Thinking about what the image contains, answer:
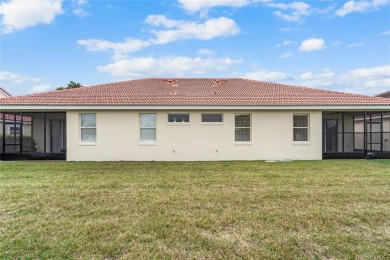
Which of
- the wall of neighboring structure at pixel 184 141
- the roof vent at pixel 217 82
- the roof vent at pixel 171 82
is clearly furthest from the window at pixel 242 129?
the roof vent at pixel 171 82

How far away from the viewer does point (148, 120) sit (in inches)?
625

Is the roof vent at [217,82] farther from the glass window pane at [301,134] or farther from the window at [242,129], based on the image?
the glass window pane at [301,134]

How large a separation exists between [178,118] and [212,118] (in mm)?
1872

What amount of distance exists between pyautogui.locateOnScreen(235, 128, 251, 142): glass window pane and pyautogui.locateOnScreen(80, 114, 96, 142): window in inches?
309

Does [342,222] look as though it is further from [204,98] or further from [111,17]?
[111,17]

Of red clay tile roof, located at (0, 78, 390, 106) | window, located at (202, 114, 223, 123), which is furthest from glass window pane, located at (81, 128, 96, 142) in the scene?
window, located at (202, 114, 223, 123)

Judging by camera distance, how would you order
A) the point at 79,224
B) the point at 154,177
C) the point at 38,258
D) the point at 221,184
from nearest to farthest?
the point at 38,258 < the point at 79,224 < the point at 221,184 < the point at 154,177

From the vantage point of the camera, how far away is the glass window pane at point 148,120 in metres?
15.8

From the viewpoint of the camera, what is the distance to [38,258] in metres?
3.83

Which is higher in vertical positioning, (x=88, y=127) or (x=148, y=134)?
(x=88, y=127)

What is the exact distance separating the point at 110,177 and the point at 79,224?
4.78 metres

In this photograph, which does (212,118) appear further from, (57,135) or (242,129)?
(57,135)

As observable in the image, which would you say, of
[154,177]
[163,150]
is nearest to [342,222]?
[154,177]

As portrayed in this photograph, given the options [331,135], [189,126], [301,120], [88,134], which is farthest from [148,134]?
[331,135]
